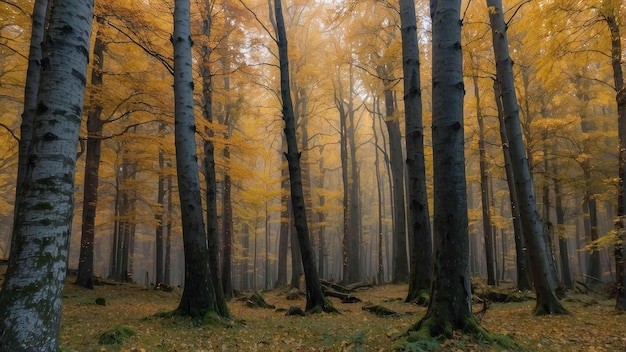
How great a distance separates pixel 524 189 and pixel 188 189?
682 centimetres

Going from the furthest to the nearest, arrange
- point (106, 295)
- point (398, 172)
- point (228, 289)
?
1. point (398, 172)
2. point (228, 289)
3. point (106, 295)

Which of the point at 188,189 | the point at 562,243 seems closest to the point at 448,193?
the point at 188,189

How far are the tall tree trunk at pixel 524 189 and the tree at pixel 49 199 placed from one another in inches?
309

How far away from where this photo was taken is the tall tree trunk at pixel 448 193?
4.17 m

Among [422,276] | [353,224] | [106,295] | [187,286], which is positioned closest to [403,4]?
[422,276]

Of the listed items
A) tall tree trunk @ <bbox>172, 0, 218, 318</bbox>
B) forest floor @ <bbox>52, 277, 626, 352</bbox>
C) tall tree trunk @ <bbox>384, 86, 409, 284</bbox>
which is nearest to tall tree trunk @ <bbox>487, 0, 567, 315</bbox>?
forest floor @ <bbox>52, 277, 626, 352</bbox>

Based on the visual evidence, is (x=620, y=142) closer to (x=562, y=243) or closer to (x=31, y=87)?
(x=562, y=243)

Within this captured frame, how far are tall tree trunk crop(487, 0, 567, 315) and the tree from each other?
309 inches

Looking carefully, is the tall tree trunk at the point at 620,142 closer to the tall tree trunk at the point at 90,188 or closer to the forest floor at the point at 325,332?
the forest floor at the point at 325,332

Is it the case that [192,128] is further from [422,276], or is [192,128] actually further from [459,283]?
[422,276]

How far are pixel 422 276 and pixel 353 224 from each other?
11.5 metres

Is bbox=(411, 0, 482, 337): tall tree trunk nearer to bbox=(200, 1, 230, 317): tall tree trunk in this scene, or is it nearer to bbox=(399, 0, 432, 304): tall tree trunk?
bbox=(399, 0, 432, 304): tall tree trunk

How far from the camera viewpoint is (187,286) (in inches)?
254

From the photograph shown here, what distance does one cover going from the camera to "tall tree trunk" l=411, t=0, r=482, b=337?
4.17 m
